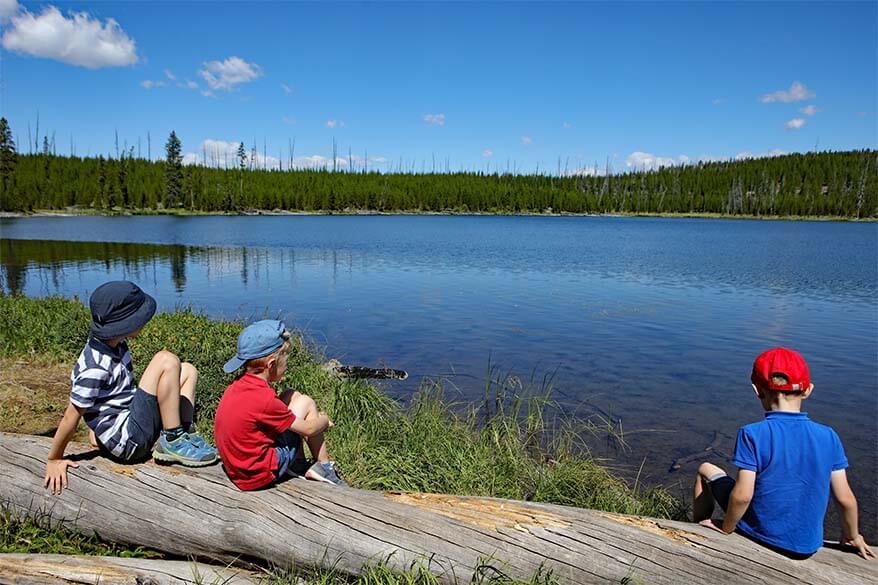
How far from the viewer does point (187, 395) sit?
15.4 feet

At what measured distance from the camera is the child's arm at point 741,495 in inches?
137

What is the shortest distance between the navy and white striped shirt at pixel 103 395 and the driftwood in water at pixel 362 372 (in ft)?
17.0

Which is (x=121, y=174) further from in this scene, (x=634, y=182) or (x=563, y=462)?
(x=634, y=182)

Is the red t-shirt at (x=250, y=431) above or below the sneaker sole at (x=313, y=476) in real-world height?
above

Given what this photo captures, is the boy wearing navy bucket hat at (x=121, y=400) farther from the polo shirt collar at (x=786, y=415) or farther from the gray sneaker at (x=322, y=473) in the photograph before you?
the polo shirt collar at (x=786, y=415)

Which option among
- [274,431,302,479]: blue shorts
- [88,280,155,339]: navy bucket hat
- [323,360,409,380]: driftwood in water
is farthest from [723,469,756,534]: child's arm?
[323,360,409,380]: driftwood in water

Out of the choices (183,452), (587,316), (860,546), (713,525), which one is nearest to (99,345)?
(183,452)

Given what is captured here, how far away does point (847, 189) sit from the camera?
6004 inches

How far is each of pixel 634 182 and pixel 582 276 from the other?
166 meters

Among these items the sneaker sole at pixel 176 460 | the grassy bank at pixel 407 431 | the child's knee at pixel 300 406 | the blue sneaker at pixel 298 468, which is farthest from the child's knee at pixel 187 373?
the grassy bank at pixel 407 431

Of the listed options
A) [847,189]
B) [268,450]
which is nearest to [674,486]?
[268,450]

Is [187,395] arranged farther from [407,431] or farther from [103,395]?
[407,431]

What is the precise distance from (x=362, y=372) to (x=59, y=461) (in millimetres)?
6320

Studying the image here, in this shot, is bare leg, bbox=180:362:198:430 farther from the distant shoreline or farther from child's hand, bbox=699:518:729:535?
the distant shoreline
